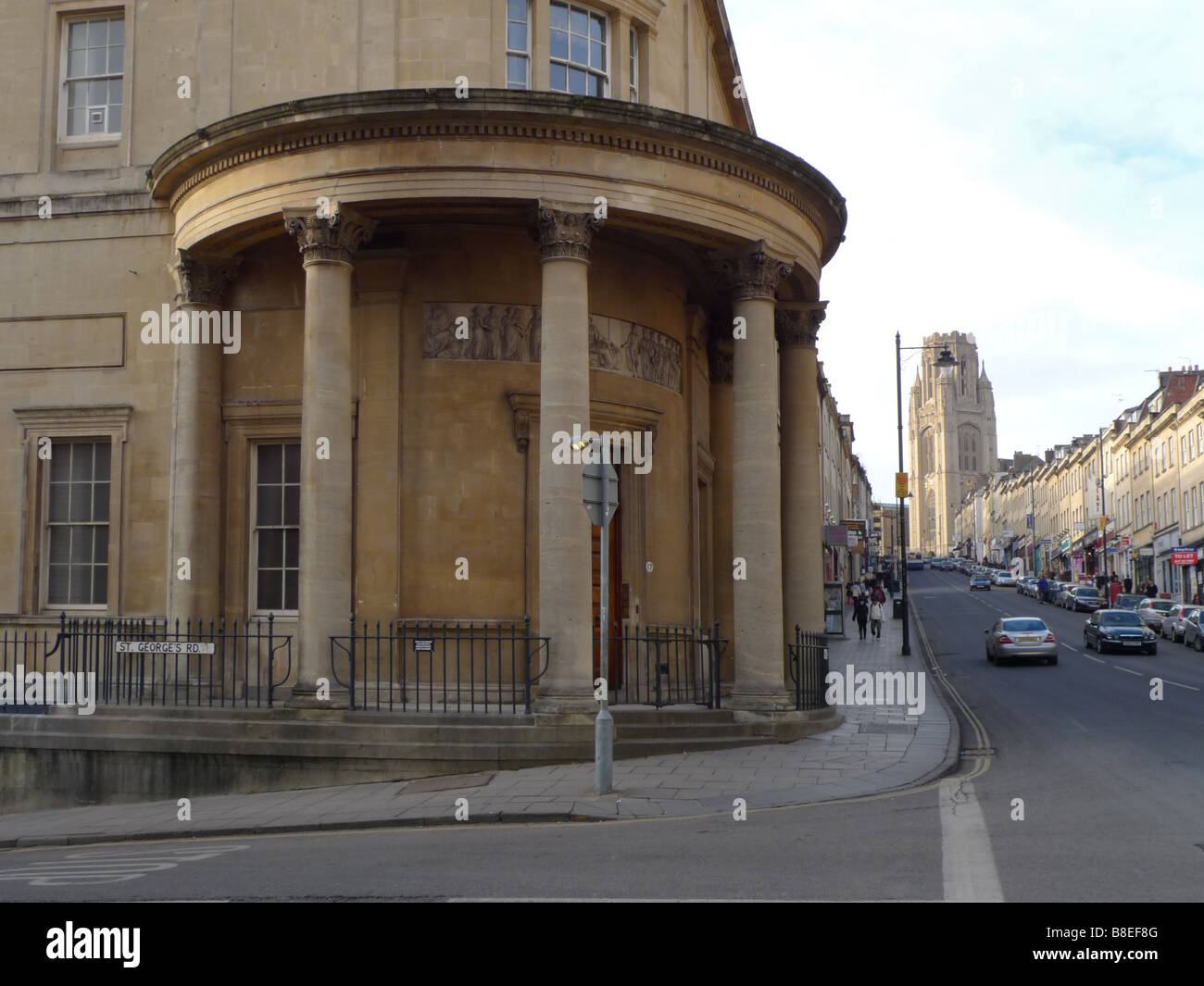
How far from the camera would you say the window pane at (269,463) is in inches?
707

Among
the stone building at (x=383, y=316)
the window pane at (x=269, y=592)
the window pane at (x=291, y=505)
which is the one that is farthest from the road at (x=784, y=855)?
the window pane at (x=291, y=505)

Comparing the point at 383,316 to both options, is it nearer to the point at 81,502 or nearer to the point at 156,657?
the point at 81,502

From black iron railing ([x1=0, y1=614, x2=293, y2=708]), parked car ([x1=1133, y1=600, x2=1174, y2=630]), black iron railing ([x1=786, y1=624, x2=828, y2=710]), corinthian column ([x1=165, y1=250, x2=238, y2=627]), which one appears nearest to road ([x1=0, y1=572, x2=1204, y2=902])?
black iron railing ([x1=786, y1=624, x2=828, y2=710])

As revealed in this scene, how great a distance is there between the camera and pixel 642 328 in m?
19.0

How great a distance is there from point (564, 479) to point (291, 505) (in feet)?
16.7

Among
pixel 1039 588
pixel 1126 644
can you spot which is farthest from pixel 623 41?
pixel 1039 588

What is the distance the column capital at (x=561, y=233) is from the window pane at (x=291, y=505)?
17.9ft

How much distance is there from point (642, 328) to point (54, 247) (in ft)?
31.1

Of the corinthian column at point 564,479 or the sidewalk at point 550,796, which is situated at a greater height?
the corinthian column at point 564,479

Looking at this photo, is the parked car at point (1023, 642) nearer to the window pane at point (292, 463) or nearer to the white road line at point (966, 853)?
the white road line at point (966, 853)

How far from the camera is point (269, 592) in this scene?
17.8 meters

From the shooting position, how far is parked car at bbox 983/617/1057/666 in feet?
112
